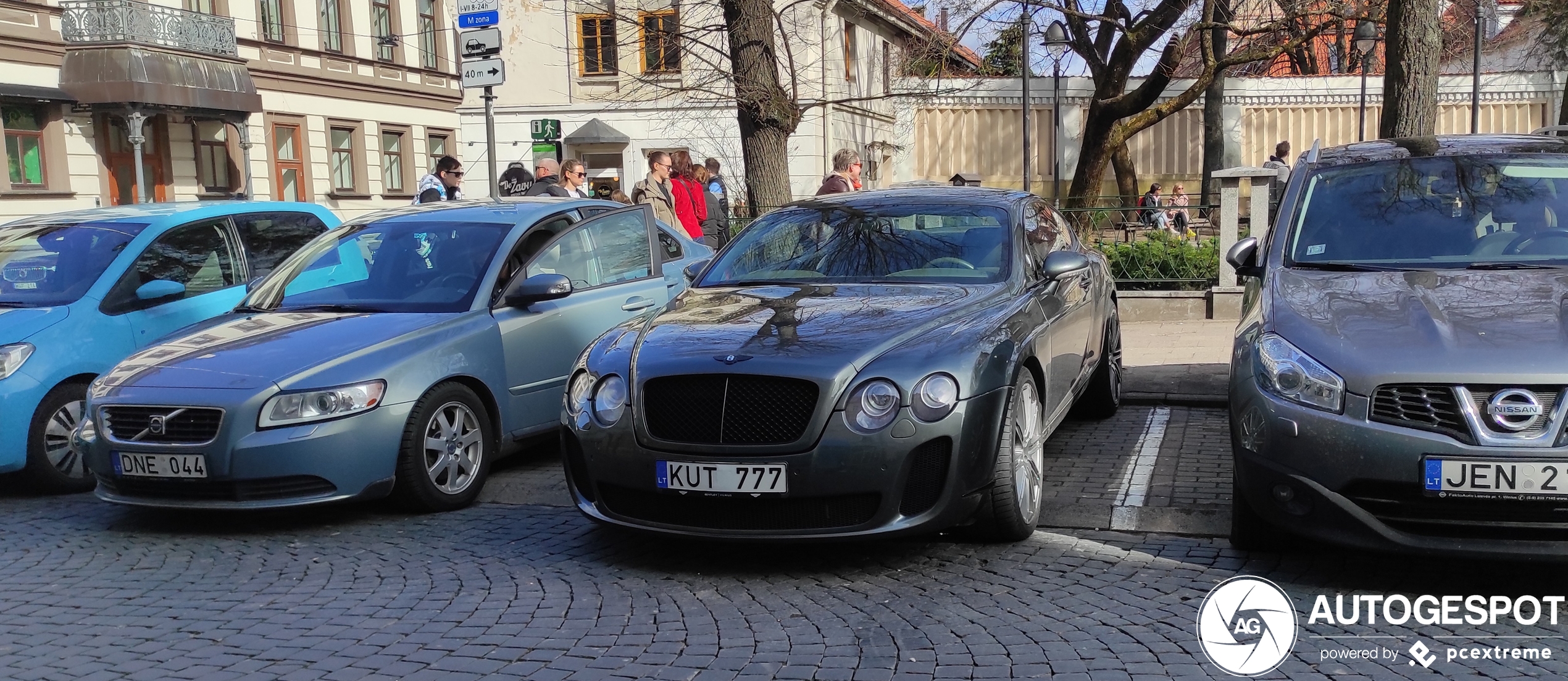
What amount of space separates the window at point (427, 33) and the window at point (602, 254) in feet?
96.0

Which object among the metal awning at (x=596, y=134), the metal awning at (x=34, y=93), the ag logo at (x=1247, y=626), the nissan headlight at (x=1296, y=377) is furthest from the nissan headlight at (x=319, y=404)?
the metal awning at (x=596, y=134)

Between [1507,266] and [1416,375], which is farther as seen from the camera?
[1507,266]

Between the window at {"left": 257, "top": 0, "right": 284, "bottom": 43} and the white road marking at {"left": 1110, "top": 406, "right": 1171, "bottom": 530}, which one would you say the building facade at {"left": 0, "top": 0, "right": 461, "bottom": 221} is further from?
the white road marking at {"left": 1110, "top": 406, "right": 1171, "bottom": 530}

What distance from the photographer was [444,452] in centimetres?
650

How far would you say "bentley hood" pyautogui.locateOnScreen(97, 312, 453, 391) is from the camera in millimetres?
6078

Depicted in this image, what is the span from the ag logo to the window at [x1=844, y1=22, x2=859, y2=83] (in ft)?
98.2

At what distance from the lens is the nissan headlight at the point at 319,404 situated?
19.6 ft

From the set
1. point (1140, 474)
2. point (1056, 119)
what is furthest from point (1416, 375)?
point (1056, 119)

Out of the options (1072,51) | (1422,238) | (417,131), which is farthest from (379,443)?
(417,131)

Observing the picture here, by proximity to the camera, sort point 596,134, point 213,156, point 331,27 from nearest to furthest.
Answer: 1. point 213,156
2. point 596,134
3. point 331,27

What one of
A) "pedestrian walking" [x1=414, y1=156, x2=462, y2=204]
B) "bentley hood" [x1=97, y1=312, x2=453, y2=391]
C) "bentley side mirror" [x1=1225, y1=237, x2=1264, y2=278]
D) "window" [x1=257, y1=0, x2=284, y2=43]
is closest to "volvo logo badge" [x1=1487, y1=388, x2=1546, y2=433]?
"bentley side mirror" [x1=1225, y1=237, x2=1264, y2=278]

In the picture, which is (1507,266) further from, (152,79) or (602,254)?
(152,79)

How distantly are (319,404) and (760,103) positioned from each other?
27.3 feet

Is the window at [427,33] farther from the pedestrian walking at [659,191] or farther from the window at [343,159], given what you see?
the pedestrian walking at [659,191]
